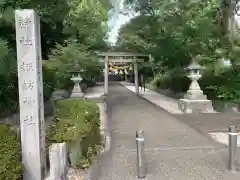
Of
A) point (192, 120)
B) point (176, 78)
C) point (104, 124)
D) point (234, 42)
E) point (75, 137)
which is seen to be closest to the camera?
point (75, 137)

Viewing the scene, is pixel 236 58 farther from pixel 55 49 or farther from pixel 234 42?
pixel 55 49

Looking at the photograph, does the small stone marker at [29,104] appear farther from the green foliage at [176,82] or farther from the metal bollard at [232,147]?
the green foliage at [176,82]

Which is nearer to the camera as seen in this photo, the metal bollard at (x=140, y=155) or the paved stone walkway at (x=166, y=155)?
the metal bollard at (x=140, y=155)

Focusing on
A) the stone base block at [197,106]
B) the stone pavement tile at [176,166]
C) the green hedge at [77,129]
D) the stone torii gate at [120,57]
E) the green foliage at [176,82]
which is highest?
the stone torii gate at [120,57]

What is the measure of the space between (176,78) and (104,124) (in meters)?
8.85

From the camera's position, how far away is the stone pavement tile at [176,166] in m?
5.34

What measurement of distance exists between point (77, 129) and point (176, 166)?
2.00 m

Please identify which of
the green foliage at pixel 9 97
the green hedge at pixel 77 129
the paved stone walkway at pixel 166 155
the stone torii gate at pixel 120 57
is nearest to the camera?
the paved stone walkway at pixel 166 155

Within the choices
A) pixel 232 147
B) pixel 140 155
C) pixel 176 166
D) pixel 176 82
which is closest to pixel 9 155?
pixel 140 155

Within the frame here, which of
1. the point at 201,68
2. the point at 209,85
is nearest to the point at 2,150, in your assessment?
the point at 201,68

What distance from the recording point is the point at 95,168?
232 inches

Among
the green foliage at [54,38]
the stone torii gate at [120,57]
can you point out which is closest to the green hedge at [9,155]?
the green foliage at [54,38]

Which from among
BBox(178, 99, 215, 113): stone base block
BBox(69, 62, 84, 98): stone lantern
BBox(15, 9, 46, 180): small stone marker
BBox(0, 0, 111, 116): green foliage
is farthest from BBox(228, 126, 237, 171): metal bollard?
BBox(69, 62, 84, 98): stone lantern

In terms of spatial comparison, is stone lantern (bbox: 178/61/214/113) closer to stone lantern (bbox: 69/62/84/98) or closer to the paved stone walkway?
the paved stone walkway
